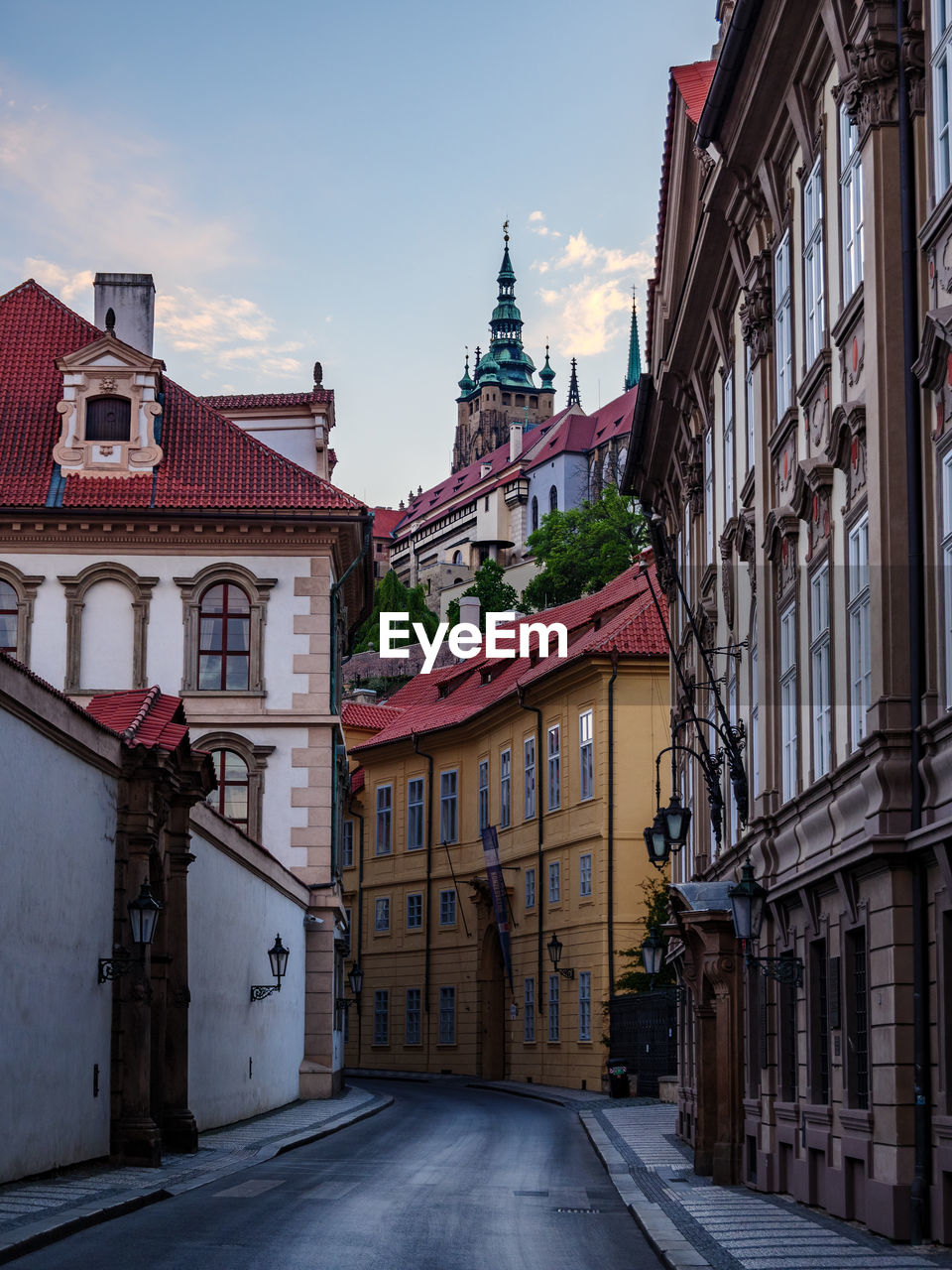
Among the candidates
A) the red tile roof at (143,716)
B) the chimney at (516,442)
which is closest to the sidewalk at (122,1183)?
the red tile roof at (143,716)

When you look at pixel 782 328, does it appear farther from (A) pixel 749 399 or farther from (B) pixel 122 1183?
(B) pixel 122 1183

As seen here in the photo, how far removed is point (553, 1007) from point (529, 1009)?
2095mm

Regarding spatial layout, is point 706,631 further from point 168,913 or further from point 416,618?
point 416,618

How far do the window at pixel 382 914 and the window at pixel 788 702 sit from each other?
4040 cm

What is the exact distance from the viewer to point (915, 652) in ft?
42.4

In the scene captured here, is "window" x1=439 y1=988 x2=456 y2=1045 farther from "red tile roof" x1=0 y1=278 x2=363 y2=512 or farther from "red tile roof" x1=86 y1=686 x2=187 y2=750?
"red tile roof" x1=86 y1=686 x2=187 y2=750

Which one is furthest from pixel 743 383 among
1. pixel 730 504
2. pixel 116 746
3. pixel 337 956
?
pixel 337 956

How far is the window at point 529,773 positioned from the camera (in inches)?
1938

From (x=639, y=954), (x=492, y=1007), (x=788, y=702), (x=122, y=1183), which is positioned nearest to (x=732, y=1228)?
(x=788, y=702)

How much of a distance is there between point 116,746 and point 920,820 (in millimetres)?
9953

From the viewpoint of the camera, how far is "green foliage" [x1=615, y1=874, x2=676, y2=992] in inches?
1640

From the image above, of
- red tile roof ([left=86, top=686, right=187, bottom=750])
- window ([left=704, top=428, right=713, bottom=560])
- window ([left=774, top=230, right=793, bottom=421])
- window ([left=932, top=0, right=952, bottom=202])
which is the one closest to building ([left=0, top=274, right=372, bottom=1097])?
window ([left=704, top=428, right=713, bottom=560])

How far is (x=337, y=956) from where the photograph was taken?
4203 cm

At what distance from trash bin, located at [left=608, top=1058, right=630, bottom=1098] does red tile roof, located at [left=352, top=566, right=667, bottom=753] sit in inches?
379
